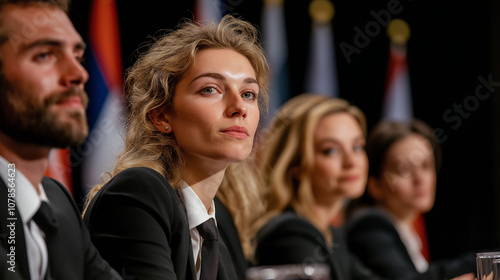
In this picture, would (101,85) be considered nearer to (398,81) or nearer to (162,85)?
(162,85)

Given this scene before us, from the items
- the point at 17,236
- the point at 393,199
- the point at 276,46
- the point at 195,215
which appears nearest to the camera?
the point at 17,236

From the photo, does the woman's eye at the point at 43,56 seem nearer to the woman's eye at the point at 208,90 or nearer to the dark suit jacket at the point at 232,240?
the woman's eye at the point at 208,90

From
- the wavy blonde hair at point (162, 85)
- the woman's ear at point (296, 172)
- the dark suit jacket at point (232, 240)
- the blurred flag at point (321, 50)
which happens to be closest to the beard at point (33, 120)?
the wavy blonde hair at point (162, 85)

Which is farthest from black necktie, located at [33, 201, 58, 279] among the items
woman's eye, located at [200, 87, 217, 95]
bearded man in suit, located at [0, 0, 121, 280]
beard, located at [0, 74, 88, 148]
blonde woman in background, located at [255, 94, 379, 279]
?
blonde woman in background, located at [255, 94, 379, 279]

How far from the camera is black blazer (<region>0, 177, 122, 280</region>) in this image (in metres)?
0.95

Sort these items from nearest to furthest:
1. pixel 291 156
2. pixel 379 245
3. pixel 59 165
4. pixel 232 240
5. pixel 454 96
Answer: pixel 232 240
pixel 59 165
pixel 291 156
pixel 379 245
pixel 454 96

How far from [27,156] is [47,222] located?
0.11 m

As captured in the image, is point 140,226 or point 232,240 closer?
point 140,226

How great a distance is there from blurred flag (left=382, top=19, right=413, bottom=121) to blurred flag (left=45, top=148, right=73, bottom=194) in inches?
84.4

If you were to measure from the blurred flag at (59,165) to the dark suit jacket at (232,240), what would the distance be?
92 cm

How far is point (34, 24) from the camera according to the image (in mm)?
994

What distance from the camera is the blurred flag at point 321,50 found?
3.69 meters

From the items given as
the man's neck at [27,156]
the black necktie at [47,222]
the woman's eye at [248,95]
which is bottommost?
the black necktie at [47,222]

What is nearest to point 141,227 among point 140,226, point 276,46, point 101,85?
point 140,226
